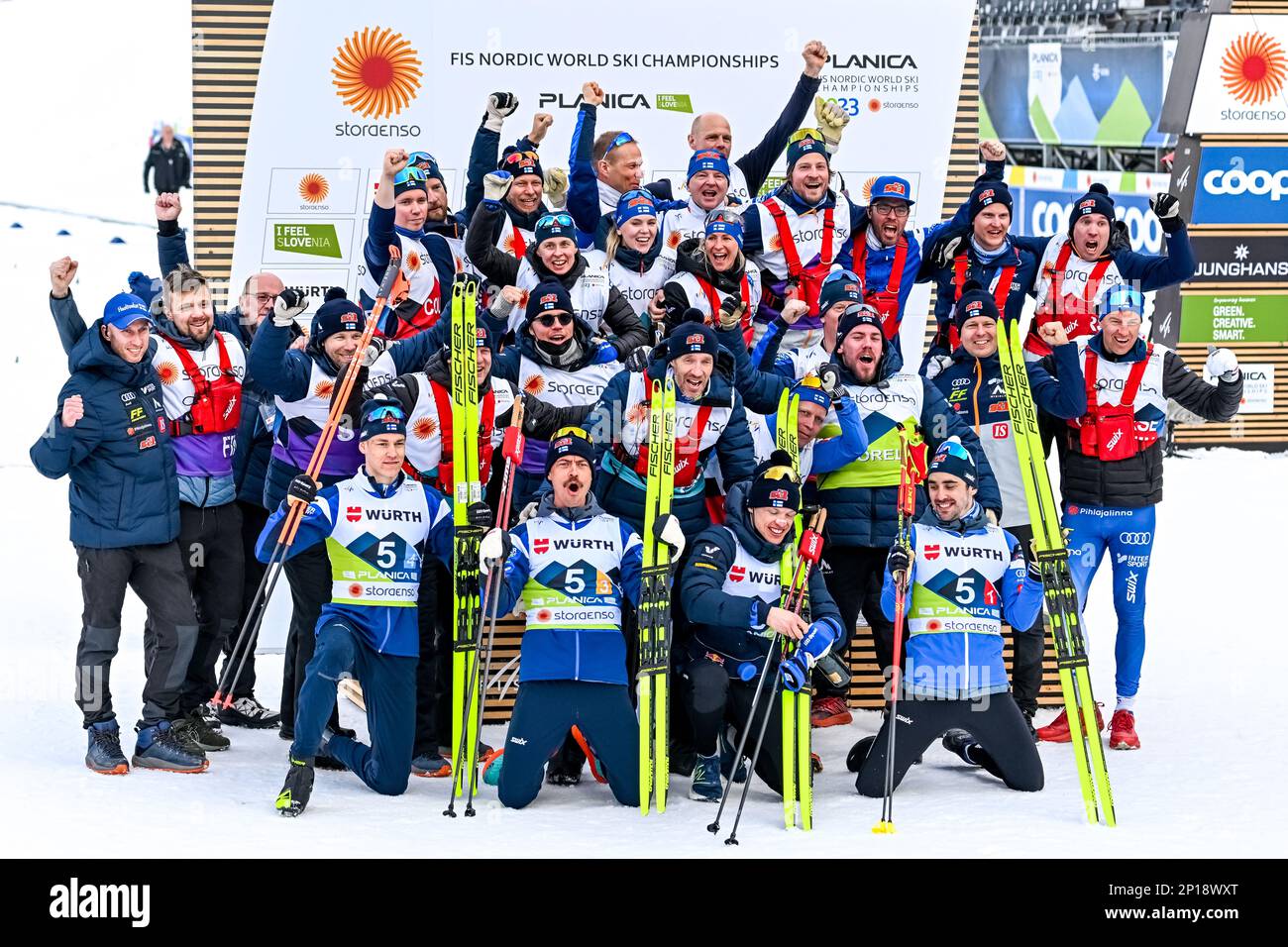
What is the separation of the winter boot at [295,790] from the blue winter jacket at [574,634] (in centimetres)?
82

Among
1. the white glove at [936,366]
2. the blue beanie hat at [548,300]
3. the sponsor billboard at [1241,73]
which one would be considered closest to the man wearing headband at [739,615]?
the blue beanie hat at [548,300]

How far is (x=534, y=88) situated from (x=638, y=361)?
117 inches

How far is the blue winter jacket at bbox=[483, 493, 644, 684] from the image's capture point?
6074 millimetres

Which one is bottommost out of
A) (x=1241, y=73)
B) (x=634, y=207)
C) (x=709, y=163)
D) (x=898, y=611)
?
(x=898, y=611)

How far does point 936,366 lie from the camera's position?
7.21 meters

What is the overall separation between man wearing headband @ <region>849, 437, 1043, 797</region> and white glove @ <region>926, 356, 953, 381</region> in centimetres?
95

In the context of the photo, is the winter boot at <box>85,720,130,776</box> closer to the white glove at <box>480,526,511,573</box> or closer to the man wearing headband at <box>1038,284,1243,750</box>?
the white glove at <box>480,526,511,573</box>

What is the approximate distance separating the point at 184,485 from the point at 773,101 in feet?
13.3

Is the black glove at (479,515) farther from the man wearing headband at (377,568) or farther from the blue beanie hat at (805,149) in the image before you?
the blue beanie hat at (805,149)

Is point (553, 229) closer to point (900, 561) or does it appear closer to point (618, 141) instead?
point (618, 141)

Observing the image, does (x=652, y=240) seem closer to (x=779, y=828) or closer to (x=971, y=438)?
(x=971, y=438)

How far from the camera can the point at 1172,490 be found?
1374cm

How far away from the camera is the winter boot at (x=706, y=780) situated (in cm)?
612

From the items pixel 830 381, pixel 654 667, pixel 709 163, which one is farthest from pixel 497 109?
pixel 654 667
